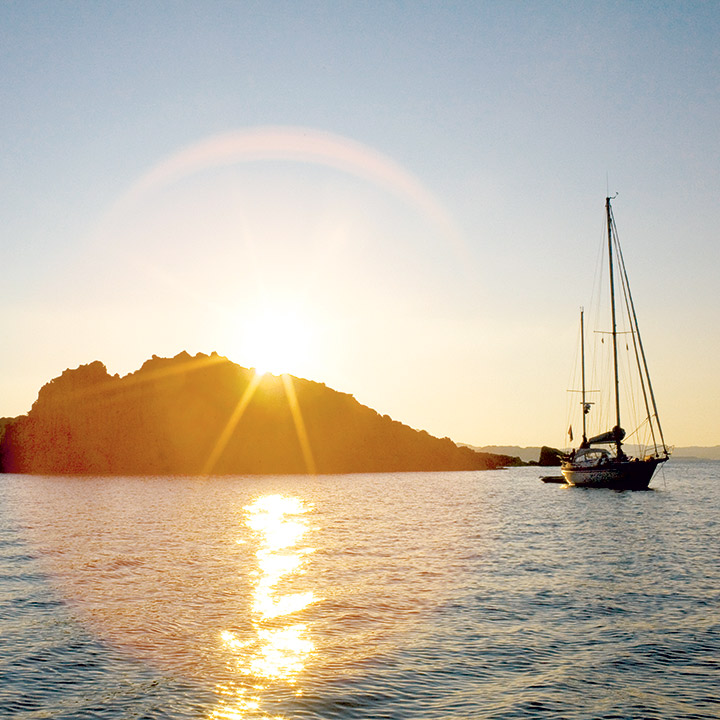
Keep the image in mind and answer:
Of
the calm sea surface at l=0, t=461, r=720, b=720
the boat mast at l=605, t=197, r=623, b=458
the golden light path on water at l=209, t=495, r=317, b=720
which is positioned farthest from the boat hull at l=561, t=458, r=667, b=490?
the golden light path on water at l=209, t=495, r=317, b=720

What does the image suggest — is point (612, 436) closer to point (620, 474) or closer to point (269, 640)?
point (620, 474)

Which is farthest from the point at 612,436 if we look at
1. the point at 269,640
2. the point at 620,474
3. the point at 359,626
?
the point at 269,640

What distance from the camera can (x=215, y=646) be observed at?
17.9m

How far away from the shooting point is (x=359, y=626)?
2014cm

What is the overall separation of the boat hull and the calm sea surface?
132ft

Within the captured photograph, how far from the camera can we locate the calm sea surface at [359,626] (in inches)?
547

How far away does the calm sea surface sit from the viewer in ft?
A: 45.6

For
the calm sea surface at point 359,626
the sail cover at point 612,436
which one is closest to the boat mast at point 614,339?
the sail cover at point 612,436

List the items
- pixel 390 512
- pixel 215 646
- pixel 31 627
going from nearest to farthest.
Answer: pixel 215 646 < pixel 31 627 < pixel 390 512

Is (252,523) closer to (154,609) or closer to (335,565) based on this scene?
(335,565)

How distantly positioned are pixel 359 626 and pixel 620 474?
72.8m

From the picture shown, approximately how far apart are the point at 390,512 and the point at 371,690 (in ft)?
173

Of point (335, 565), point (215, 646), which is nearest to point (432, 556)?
point (335, 565)

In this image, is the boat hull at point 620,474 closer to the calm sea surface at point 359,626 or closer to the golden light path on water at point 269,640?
the calm sea surface at point 359,626
